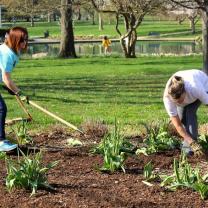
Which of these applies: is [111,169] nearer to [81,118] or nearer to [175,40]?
[81,118]

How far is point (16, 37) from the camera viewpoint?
23.0ft

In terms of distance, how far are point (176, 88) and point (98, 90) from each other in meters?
9.81

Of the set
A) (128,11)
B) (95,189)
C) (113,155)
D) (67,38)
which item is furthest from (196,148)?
(67,38)

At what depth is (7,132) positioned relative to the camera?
8.40 m

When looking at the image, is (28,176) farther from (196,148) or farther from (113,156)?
(196,148)

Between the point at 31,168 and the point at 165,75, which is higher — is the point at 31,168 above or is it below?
above

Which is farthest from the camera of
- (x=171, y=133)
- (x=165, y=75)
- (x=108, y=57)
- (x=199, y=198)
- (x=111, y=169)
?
(x=108, y=57)

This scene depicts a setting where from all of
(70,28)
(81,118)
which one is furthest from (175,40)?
(81,118)

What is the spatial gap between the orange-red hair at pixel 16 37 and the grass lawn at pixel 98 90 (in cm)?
255

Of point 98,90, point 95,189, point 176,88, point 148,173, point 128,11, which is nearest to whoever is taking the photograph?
point 95,189

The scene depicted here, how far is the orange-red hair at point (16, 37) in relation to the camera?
23.0 feet

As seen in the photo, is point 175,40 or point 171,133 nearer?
point 171,133

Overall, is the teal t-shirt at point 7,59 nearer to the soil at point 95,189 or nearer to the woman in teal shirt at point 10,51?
the woman in teal shirt at point 10,51

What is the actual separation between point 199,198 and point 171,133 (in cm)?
291
